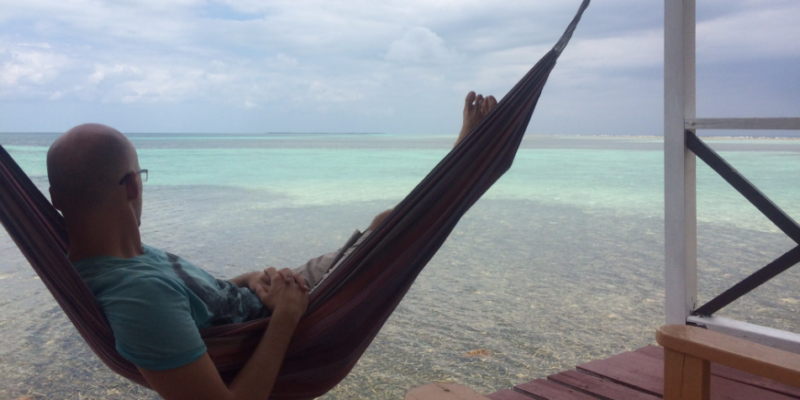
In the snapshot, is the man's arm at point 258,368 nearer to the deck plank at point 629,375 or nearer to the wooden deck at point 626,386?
the wooden deck at point 626,386

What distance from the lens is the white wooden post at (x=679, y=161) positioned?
2166 mm

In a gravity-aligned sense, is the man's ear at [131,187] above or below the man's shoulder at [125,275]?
above

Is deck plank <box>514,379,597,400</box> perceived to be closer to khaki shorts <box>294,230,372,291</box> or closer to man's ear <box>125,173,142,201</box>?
khaki shorts <box>294,230,372,291</box>

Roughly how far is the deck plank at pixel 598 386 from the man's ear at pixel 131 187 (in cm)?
145

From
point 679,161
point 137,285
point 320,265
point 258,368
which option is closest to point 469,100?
point 320,265

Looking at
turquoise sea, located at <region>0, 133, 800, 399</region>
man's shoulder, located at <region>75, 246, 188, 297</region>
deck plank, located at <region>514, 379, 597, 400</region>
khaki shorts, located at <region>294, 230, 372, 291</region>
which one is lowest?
turquoise sea, located at <region>0, 133, 800, 399</region>

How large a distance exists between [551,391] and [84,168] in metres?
1.47

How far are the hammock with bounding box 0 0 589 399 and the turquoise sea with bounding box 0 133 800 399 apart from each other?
1.61 m

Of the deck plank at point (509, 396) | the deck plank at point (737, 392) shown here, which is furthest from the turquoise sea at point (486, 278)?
A: the deck plank at point (737, 392)

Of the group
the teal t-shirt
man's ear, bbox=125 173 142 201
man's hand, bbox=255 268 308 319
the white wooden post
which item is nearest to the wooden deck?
the white wooden post

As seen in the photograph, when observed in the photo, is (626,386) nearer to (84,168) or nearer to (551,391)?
(551,391)

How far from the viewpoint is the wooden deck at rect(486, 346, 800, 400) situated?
1.72 meters

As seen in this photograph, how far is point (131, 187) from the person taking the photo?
997 millimetres

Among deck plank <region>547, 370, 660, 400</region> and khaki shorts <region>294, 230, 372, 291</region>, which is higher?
khaki shorts <region>294, 230, 372, 291</region>
